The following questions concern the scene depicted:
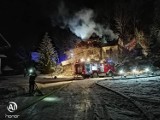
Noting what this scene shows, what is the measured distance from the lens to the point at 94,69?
37.1 metres

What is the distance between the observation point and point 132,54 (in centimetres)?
5422

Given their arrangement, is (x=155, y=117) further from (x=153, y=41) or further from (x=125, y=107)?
(x=153, y=41)

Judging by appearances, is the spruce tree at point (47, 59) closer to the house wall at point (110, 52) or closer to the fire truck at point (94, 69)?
the house wall at point (110, 52)

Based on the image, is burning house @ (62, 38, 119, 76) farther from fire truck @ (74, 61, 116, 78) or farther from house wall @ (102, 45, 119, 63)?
fire truck @ (74, 61, 116, 78)

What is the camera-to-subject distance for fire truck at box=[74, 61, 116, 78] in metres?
36.6

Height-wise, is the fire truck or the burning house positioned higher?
the burning house

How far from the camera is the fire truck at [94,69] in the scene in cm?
3656

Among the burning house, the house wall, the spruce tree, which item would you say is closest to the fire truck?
the spruce tree

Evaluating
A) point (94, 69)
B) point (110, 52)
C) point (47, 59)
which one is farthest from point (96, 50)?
point (94, 69)

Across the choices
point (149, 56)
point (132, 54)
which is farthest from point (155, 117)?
point (132, 54)

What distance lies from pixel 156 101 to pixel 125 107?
2136 mm

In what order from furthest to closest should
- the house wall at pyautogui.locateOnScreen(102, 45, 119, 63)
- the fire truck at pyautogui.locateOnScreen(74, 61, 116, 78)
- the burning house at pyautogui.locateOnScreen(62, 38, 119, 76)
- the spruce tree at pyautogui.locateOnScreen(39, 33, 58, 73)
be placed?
the burning house at pyautogui.locateOnScreen(62, 38, 119, 76)
the house wall at pyautogui.locateOnScreen(102, 45, 119, 63)
the spruce tree at pyautogui.locateOnScreen(39, 33, 58, 73)
the fire truck at pyautogui.locateOnScreen(74, 61, 116, 78)

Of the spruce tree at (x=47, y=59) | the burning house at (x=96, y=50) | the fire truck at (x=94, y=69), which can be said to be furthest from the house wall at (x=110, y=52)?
the fire truck at (x=94, y=69)

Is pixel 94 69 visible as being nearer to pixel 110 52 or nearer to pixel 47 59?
pixel 47 59
